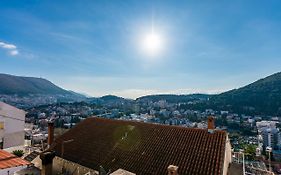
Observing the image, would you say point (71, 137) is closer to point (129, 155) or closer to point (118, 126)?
point (118, 126)

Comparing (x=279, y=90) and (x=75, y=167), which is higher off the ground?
(x=279, y=90)

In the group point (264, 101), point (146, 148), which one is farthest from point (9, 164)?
point (264, 101)

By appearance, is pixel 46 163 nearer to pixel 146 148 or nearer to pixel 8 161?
pixel 8 161

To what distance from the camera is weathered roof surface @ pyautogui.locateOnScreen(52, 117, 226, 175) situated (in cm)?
1554

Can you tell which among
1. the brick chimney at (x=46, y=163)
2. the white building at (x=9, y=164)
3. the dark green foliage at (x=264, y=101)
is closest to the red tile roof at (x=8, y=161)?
the white building at (x=9, y=164)

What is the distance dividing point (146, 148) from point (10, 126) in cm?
2436

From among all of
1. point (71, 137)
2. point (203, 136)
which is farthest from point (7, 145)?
point (203, 136)

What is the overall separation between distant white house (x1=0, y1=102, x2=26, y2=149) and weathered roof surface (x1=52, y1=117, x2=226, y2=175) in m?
13.6

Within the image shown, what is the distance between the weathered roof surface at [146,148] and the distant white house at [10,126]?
13.6 metres

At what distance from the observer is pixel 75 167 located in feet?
61.4

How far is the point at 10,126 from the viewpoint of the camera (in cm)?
3356

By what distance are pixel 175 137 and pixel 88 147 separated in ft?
25.2

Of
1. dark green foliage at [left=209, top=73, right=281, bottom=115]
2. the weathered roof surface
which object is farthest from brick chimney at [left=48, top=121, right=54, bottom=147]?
dark green foliage at [left=209, top=73, right=281, bottom=115]

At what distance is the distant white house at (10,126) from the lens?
3234 cm
